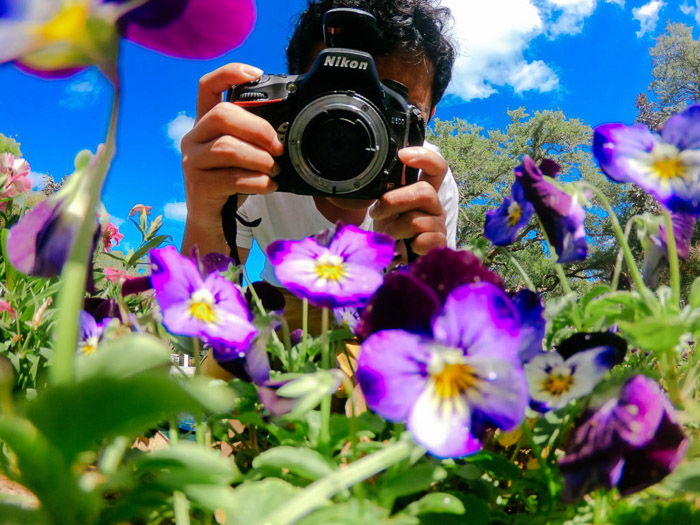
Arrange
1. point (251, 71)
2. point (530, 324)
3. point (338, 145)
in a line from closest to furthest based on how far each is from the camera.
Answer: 1. point (530, 324)
2. point (338, 145)
3. point (251, 71)

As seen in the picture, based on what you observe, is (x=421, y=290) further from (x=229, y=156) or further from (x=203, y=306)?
(x=229, y=156)

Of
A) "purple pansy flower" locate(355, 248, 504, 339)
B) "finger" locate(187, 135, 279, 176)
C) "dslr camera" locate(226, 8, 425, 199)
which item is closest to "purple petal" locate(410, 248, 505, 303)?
"purple pansy flower" locate(355, 248, 504, 339)

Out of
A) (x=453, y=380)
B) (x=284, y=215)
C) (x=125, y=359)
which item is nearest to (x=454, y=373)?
(x=453, y=380)

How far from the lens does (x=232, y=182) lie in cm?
79

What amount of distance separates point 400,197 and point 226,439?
462mm

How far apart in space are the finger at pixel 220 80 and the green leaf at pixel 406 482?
776mm

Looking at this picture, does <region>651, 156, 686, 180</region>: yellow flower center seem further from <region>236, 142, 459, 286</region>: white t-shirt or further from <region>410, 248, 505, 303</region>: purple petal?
<region>236, 142, 459, 286</region>: white t-shirt

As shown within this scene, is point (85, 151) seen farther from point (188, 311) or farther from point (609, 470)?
point (609, 470)

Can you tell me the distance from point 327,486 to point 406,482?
39 millimetres

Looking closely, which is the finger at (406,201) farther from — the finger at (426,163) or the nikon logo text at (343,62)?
the nikon logo text at (343,62)

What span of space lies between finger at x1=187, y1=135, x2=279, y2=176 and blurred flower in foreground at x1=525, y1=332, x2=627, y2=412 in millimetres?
567

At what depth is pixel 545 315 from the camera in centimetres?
24

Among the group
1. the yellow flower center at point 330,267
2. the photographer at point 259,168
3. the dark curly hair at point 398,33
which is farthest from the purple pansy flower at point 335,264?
the dark curly hair at point 398,33

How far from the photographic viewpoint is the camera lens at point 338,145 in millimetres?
645
